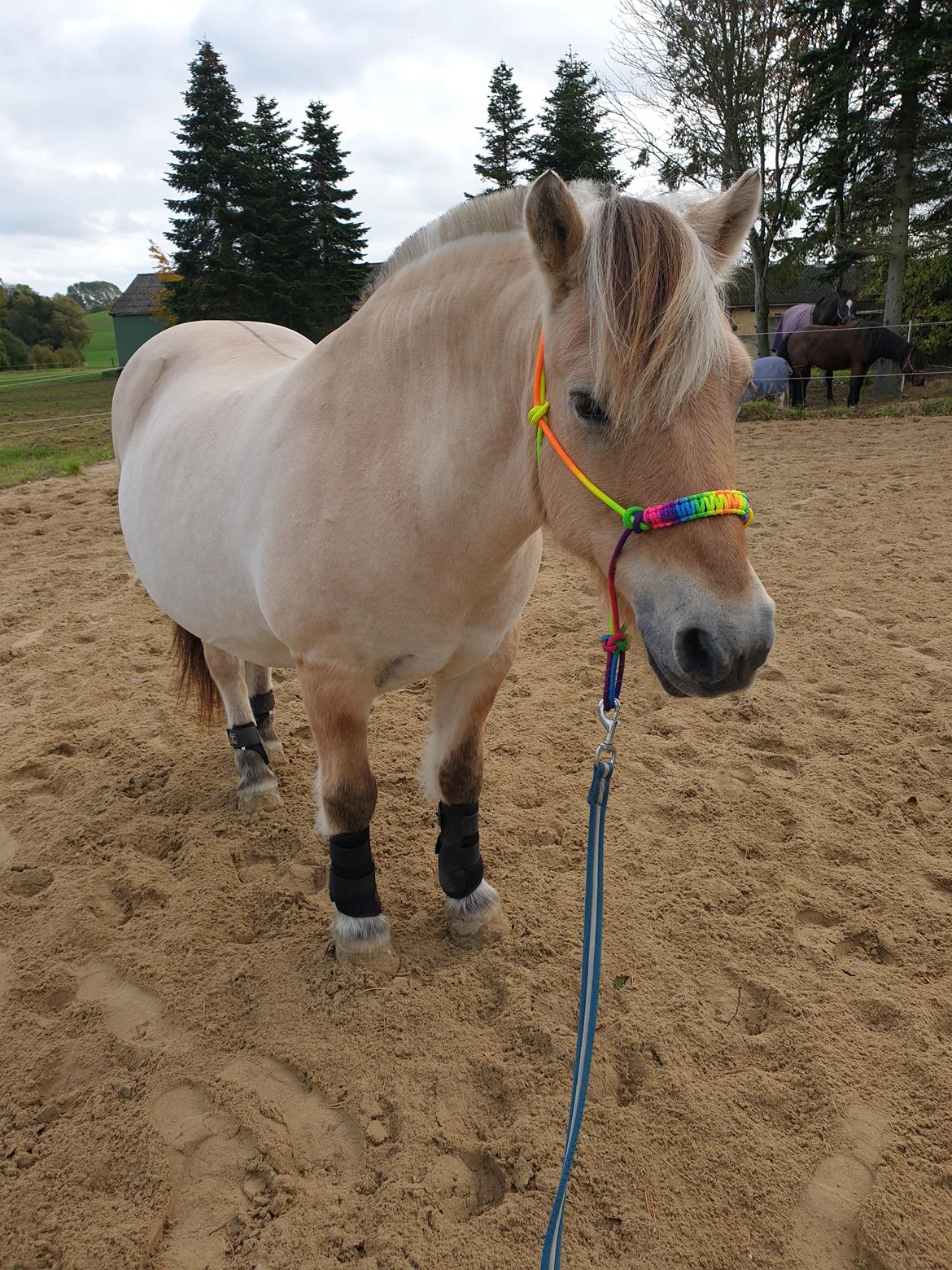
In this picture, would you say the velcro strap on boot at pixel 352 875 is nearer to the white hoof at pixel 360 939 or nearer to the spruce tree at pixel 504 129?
the white hoof at pixel 360 939

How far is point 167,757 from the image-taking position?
11.6 ft

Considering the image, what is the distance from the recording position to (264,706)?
354 cm

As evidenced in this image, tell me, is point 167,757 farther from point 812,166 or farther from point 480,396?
point 812,166

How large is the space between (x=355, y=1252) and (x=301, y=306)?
86.8 feet

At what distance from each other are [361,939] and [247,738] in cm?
127

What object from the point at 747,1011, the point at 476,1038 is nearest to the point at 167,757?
the point at 476,1038

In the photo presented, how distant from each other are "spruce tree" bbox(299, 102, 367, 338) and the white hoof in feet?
84.0

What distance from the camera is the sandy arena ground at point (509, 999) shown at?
1.59 meters

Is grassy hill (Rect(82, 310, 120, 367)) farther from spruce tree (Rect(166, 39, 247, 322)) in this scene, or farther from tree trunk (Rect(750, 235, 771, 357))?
tree trunk (Rect(750, 235, 771, 357))

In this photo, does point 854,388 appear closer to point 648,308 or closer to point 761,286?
point 761,286

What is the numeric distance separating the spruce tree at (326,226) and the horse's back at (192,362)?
921 inches

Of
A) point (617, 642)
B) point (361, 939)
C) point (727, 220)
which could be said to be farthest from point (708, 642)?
point (361, 939)

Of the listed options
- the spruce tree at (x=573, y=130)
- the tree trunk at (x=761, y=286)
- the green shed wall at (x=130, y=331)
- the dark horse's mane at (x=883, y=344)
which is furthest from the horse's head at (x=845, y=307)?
the green shed wall at (x=130, y=331)

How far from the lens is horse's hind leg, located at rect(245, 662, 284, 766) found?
11.6 ft
